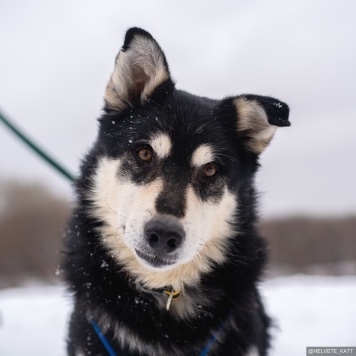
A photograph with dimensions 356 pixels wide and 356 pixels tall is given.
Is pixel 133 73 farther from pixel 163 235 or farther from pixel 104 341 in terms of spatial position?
pixel 104 341

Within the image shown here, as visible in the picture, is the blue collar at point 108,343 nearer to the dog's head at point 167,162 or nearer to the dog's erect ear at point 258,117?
the dog's head at point 167,162

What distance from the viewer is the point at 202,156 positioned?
3062 millimetres

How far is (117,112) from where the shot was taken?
336cm

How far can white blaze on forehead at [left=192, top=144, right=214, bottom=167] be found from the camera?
10.0 ft

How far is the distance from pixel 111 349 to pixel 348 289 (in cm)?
719

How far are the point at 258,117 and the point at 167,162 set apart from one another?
2.97ft

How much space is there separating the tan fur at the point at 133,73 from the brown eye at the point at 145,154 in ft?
1.67

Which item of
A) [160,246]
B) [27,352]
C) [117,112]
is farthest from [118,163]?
[27,352]

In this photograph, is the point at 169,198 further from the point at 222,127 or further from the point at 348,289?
the point at 348,289

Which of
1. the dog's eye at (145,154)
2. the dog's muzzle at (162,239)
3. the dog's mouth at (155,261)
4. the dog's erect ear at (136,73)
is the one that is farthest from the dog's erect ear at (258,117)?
the dog's mouth at (155,261)

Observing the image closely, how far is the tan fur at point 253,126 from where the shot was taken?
3.33 m

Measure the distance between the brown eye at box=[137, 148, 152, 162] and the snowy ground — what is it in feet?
5.29

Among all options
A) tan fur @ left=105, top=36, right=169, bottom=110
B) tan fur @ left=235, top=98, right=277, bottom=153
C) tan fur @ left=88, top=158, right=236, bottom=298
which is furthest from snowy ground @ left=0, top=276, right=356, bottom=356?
tan fur @ left=105, top=36, right=169, bottom=110

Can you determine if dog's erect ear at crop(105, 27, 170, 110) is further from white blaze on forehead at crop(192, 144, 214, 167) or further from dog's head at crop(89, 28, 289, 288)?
white blaze on forehead at crop(192, 144, 214, 167)
